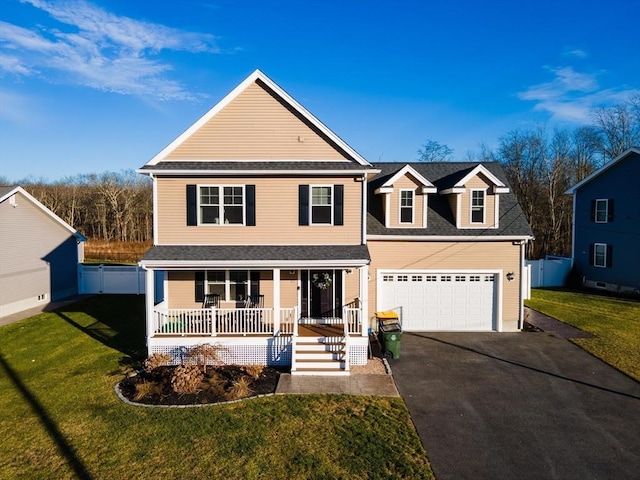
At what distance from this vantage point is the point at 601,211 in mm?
23422

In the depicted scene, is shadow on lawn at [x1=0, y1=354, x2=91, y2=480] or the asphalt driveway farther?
the asphalt driveway

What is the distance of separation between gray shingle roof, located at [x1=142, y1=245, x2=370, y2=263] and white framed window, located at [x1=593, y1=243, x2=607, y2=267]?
19022mm

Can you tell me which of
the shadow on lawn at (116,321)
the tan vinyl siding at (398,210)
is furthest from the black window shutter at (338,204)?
the shadow on lawn at (116,321)

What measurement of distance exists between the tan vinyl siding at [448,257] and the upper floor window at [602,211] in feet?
42.6

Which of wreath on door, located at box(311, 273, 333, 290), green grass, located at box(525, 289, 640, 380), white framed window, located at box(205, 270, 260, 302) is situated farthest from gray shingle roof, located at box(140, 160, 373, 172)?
green grass, located at box(525, 289, 640, 380)

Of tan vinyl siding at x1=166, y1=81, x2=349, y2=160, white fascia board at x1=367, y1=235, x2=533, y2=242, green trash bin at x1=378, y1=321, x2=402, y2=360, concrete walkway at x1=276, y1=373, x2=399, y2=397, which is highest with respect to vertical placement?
tan vinyl siding at x1=166, y1=81, x2=349, y2=160

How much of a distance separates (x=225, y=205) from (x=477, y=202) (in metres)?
9.73

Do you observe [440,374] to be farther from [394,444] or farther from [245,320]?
[245,320]

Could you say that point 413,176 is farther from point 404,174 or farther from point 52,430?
point 52,430

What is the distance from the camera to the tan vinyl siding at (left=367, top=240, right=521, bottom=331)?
1465cm

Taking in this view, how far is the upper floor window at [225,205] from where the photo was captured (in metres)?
12.6

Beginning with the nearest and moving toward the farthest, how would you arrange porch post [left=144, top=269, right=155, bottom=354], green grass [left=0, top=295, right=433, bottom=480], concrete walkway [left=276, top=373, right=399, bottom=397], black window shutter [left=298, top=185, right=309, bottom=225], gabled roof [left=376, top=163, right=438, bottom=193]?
green grass [left=0, top=295, right=433, bottom=480] → concrete walkway [left=276, top=373, right=399, bottom=397] → porch post [left=144, top=269, right=155, bottom=354] → black window shutter [left=298, top=185, right=309, bottom=225] → gabled roof [left=376, top=163, right=438, bottom=193]

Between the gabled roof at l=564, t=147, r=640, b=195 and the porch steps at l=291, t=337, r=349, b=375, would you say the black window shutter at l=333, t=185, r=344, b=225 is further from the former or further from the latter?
the gabled roof at l=564, t=147, r=640, b=195

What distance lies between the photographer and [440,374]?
10500 millimetres
